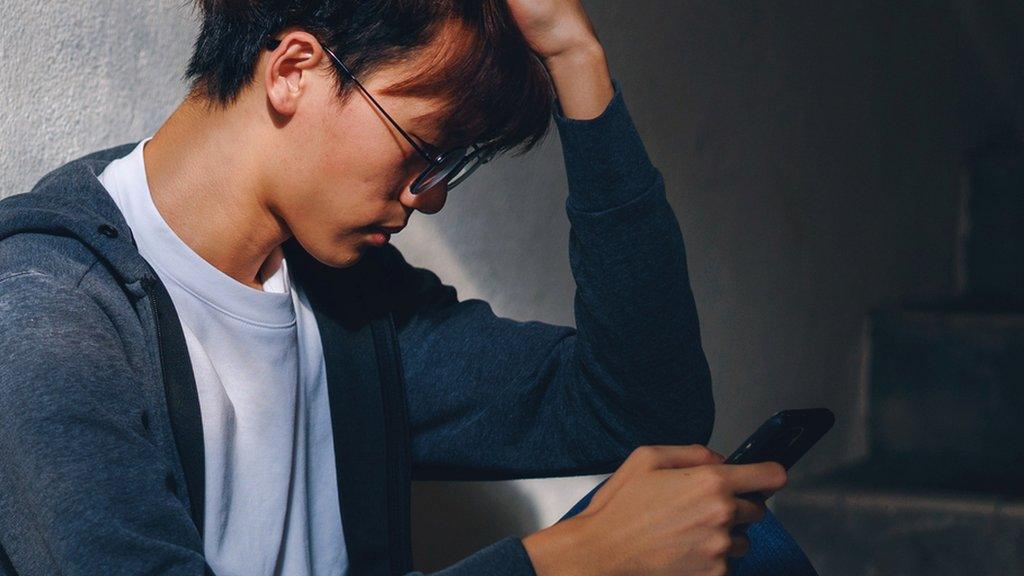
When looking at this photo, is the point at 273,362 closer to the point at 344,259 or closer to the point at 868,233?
the point at 344,259

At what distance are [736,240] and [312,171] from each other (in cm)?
150

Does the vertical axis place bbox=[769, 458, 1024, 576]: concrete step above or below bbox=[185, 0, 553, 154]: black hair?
below

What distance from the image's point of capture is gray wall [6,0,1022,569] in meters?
1.23

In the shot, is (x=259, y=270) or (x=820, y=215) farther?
(x=820, y=215)

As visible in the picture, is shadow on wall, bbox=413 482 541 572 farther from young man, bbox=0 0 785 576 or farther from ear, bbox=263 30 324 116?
ear, bbox=263 30 324 116

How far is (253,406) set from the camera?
1150mm

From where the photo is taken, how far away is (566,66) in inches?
44.4

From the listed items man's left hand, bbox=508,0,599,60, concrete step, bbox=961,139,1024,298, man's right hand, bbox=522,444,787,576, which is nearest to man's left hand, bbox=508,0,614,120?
man's left hand, bbox=508,0,599,60

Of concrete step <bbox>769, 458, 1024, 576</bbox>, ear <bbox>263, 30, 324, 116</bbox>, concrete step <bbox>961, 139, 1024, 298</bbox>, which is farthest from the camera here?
concrete step <bbox>961, 139, 1024, 298</bbox>

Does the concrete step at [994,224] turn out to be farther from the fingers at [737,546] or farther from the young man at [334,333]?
the fingers at [737,546]

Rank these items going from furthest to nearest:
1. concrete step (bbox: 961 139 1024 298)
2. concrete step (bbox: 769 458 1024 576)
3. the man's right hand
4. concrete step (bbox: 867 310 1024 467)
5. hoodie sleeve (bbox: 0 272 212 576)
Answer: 1. concrete step (bbox: 961 139 1024 298)
2. concrete step (bbox: 867 310 1024 467)
3. concrete step (bbox: 769 458 1024 576)
4. the man's right hand
5. hoodie sleeve (bbox: 0 272 212 576)

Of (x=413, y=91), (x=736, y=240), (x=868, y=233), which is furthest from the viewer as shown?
(x=868, y=233)

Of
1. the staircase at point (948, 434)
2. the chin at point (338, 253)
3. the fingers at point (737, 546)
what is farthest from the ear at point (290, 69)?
the staircase at point (948, 434)

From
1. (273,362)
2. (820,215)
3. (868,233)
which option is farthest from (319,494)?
(868,233)
